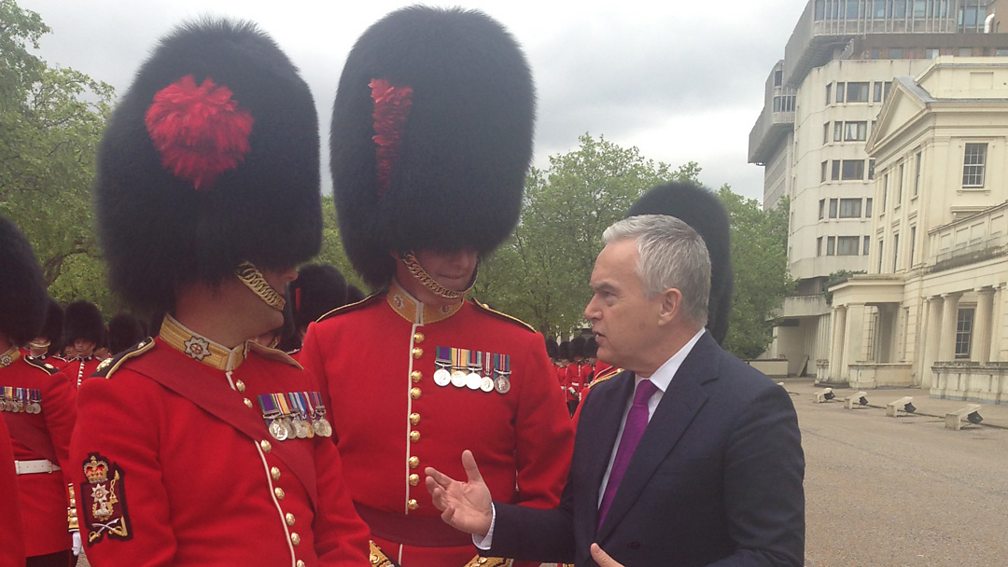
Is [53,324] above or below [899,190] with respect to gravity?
below

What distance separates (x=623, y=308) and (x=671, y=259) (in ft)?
0.64

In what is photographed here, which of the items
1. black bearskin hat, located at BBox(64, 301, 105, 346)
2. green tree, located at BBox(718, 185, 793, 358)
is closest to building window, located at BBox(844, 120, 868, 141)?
green tree, located at BBox(718, 185, 793, 358)

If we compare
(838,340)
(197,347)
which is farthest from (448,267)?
(838,340)

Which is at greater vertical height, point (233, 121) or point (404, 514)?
point (233, 121)

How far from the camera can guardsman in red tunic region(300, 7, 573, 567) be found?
8.80 feet

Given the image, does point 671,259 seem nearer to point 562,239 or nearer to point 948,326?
point 562,239

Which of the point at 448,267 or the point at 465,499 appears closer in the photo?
the point at 465,499

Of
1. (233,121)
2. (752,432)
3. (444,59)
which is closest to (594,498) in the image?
(752,432)

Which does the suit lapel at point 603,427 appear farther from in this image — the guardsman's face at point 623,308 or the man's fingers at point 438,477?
the man's fingers at point 438,477

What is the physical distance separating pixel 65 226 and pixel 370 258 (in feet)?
49.2

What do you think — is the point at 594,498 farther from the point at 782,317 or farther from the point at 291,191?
the point at 782,317

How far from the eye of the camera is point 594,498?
2.34 meters

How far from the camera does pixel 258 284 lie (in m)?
2.10

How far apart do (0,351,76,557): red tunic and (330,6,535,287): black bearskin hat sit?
202 centimetres
